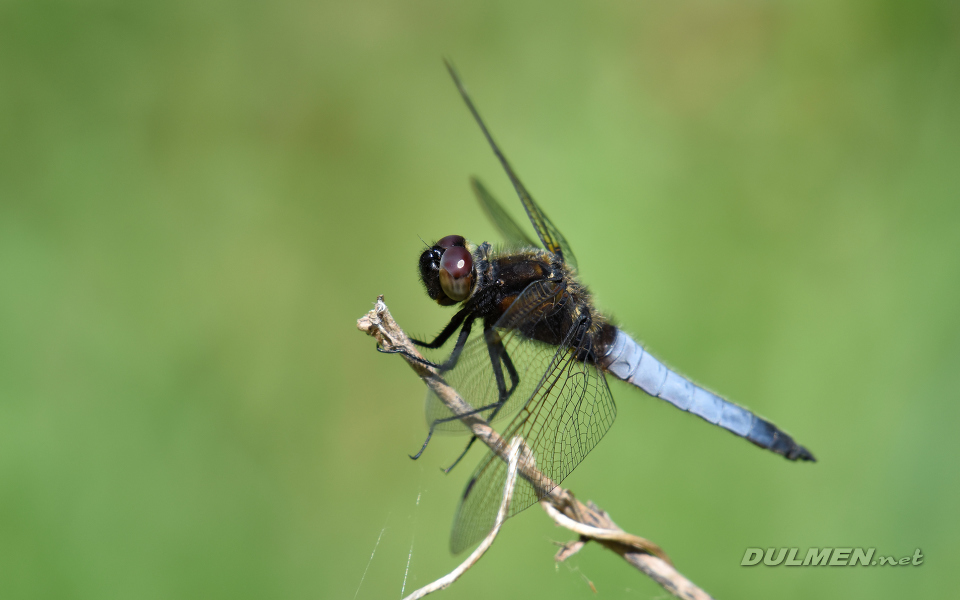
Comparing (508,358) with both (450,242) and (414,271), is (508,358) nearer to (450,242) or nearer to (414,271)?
(450,242)

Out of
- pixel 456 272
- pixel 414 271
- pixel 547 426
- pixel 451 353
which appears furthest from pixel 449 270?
pixel 414 271

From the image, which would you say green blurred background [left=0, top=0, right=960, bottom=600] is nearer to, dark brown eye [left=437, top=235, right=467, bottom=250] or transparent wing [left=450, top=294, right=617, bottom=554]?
transparent wing [left=450, top=294, right=617, bottom=554]

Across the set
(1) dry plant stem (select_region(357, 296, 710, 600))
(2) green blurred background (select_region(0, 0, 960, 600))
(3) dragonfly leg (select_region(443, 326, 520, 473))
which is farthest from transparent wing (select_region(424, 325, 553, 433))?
(2) green blurred background (select_region(0, 0, 960, 600))

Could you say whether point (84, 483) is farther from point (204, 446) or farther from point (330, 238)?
point (330, 238)

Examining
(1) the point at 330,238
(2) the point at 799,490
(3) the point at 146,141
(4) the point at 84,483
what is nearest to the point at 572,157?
(1) the point at 330,238

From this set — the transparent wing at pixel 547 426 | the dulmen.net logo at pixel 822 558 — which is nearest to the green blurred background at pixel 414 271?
the dulmen.net logo at pixel 822 558
